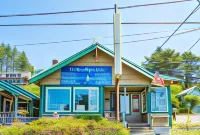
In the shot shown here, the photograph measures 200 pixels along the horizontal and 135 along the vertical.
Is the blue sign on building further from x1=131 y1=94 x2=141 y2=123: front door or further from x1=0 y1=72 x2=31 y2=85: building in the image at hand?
x1=0 y1=72 x2=31 y2=85: building

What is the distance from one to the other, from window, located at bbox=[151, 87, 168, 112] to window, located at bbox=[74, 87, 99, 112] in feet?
12.2

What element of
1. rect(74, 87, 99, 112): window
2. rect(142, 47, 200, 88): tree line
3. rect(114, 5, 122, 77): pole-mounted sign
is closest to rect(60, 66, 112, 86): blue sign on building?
rect(74, 87, 99, 112): window

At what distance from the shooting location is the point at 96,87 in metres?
20.0

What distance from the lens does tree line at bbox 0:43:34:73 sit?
114 m

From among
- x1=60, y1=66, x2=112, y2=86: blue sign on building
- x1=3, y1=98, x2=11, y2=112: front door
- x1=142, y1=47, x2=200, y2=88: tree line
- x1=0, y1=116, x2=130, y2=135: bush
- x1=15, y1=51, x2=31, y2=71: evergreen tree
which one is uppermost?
x1=15, y1=51, x2=31, y2=71: evergreen tree

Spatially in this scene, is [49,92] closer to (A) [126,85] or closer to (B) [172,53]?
(A) [126,85]

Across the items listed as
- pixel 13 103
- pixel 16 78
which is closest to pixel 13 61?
pixel 16 78

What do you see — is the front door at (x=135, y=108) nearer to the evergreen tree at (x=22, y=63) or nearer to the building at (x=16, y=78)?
the building at (x=16, y=78)

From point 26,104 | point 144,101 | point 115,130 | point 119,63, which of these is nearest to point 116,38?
point 119,63

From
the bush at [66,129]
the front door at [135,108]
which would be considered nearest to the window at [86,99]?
the front door at [135,108]

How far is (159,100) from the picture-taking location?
2066cm

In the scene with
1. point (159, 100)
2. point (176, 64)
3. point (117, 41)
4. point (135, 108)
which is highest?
point (176, 64)

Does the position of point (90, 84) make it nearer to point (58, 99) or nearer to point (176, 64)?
point (58, 99)

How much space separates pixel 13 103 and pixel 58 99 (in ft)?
18.5
